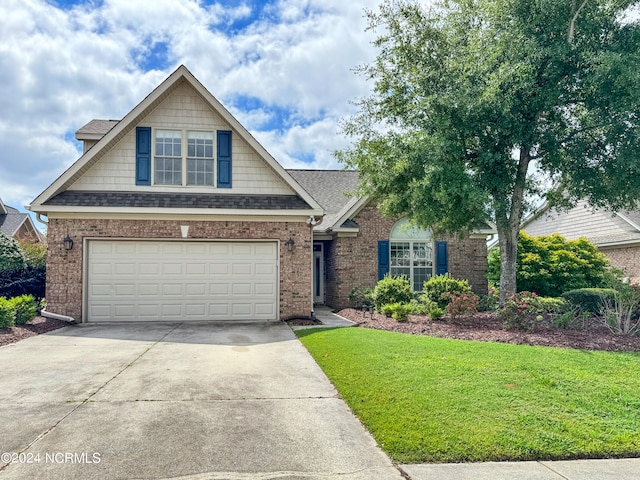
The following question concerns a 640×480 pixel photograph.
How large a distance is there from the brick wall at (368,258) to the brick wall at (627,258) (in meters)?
6.92

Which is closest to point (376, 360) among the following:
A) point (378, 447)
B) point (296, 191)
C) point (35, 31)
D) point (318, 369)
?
point (318, 369)

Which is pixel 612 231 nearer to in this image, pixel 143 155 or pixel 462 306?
pixel 462 306

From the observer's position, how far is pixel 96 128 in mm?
16719

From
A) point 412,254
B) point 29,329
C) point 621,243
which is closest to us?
point 29,329

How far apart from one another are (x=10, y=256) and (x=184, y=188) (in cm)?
544

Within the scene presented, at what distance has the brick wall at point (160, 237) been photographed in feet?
37.4

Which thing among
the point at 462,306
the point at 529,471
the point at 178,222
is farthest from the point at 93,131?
the point at 529,471

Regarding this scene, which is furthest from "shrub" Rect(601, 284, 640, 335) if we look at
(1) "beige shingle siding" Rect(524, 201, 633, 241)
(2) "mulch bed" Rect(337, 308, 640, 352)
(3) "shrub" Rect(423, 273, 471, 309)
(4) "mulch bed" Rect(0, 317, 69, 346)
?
(4) "mulch bed" Rect(0, 317, 69, 346)

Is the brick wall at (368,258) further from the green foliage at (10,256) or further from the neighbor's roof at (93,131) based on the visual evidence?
the green foliage at (10,256)

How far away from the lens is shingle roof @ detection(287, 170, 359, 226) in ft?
57.3

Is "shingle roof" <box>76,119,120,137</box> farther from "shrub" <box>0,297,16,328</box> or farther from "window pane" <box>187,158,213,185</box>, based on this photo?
"shrub" <box>0,297,16,328</box>

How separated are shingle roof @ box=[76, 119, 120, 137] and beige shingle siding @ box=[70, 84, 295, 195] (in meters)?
4.77

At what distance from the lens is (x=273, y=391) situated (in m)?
5.50

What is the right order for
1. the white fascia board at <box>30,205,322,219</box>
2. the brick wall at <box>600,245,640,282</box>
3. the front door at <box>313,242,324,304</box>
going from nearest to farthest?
the white fascia board at <box>30,205,322,219</box> < the front door at <box>313,242,324,304</box> < the brick wall at <box>600,245,640,282</box>
